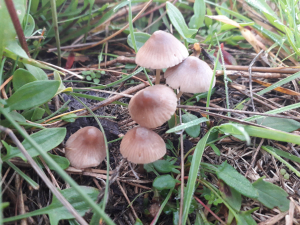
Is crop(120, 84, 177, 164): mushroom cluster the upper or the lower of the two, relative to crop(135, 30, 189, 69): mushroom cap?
lower

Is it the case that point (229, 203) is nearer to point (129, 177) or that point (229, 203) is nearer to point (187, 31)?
point (129, 177)

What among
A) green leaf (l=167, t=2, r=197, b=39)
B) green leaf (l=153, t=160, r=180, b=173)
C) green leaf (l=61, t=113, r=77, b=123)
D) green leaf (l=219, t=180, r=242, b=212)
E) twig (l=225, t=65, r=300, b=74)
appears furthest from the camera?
twig (l=225, t=65, r=300, b=74)

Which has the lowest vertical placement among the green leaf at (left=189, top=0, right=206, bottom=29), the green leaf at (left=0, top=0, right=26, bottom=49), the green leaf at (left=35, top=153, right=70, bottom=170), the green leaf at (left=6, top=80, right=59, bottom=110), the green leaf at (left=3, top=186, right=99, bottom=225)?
the green leaf at (left=3, top=186, right=99, bottom=225)

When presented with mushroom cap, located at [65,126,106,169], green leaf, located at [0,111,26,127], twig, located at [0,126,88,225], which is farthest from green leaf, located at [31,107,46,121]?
twig, located at [0,126,88,225]

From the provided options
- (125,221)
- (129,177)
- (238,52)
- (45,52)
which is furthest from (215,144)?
(45,52)

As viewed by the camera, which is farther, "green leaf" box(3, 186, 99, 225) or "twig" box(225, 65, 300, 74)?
"twig" box(225, 65, 300, 74)

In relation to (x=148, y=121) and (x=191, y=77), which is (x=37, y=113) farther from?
(x=191, y=77)

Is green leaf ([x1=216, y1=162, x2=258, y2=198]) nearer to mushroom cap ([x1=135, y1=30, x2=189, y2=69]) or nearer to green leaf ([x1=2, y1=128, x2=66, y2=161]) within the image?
mushroom cap ([x1=135, y1=30, x2=189, y2=69])

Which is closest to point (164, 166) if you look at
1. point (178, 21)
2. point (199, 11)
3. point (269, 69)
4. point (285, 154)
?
point (285, 154)

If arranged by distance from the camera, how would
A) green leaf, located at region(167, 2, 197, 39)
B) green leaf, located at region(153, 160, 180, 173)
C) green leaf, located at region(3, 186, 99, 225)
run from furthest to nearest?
green leaf, located at region(167, 2, 197, 39), green leaf, located at region(153, 160, 180, 173), green leaf, located at region(3, 186, 99, 225)
